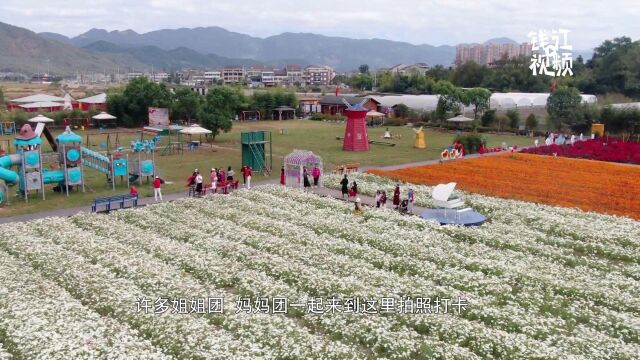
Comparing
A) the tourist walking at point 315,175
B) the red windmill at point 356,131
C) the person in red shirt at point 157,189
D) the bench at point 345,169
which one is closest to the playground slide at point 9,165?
the person in red shirt at point 157,189

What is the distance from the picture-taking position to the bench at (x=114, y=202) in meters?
28.0

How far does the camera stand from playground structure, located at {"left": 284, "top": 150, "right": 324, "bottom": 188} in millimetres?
34344

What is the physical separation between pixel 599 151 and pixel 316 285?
3583 cm

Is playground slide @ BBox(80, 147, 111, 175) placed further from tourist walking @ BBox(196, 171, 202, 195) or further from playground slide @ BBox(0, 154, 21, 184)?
tourist walking @ BBox(196, 171, 202, 195)

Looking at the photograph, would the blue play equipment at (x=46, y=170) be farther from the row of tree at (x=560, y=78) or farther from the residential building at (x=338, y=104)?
the row of tree at (x=560, y=78)

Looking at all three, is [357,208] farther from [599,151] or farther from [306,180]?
[599,151]

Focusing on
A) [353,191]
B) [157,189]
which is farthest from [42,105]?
[353,191]

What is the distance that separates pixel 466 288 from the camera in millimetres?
18031

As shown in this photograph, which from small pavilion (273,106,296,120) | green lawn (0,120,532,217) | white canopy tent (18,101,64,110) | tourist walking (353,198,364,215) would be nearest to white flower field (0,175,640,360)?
tourist walking (353,198,364,215)

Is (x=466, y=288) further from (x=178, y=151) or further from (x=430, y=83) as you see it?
(x=430, y=83)

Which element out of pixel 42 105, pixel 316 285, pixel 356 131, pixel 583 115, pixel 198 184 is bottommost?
pixel 316 285

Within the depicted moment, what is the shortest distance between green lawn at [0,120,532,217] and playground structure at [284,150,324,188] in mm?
3006

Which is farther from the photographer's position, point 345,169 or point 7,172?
point 345,169

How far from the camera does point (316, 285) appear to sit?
1805cm
